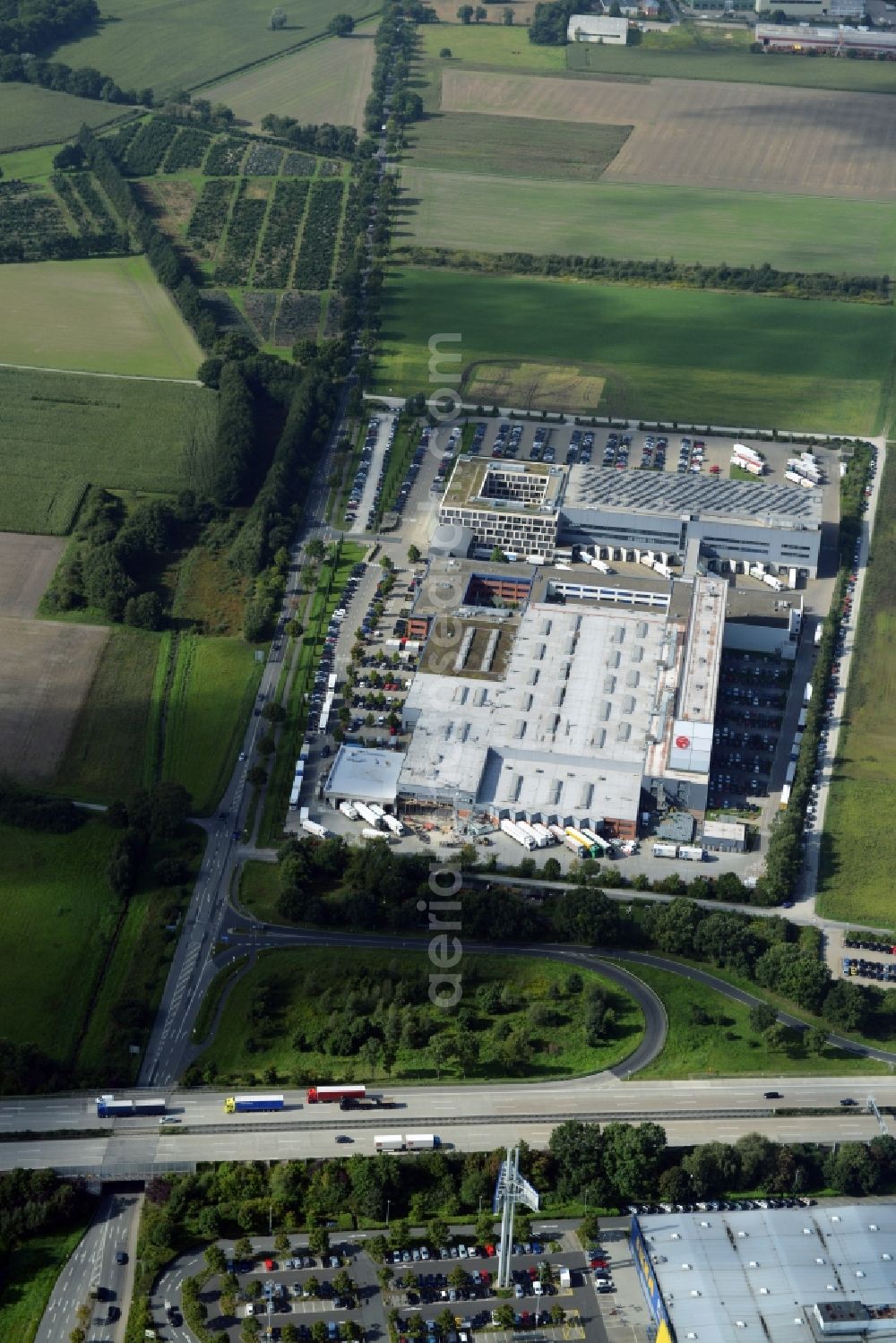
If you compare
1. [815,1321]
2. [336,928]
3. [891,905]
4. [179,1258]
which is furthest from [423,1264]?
[891,905]

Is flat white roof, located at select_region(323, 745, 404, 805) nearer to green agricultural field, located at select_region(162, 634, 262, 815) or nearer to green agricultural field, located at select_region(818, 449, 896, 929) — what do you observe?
green agricultural field, located at select_region(162, 634, 262, 815)

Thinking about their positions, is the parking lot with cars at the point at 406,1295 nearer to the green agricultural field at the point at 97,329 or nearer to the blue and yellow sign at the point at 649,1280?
the blue and yellow sign at the point at 649,1280

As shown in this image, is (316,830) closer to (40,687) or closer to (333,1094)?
(333,1094)

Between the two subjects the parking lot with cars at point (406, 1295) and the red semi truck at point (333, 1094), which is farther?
the red semi truck at point (333, 1094)

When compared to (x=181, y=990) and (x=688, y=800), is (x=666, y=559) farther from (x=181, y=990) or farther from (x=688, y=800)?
(x=181, y=990)

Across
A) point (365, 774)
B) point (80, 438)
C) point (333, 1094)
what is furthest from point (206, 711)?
point (80, 438)

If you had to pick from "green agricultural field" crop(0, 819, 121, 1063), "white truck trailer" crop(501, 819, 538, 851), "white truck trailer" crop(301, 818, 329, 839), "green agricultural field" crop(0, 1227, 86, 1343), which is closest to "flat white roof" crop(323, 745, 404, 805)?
"white truck trailer" crop(301, 818, 329, 839)

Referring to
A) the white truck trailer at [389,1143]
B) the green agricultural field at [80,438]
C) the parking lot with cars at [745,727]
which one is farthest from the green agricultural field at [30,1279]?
the green agricultural field at [80,438]
